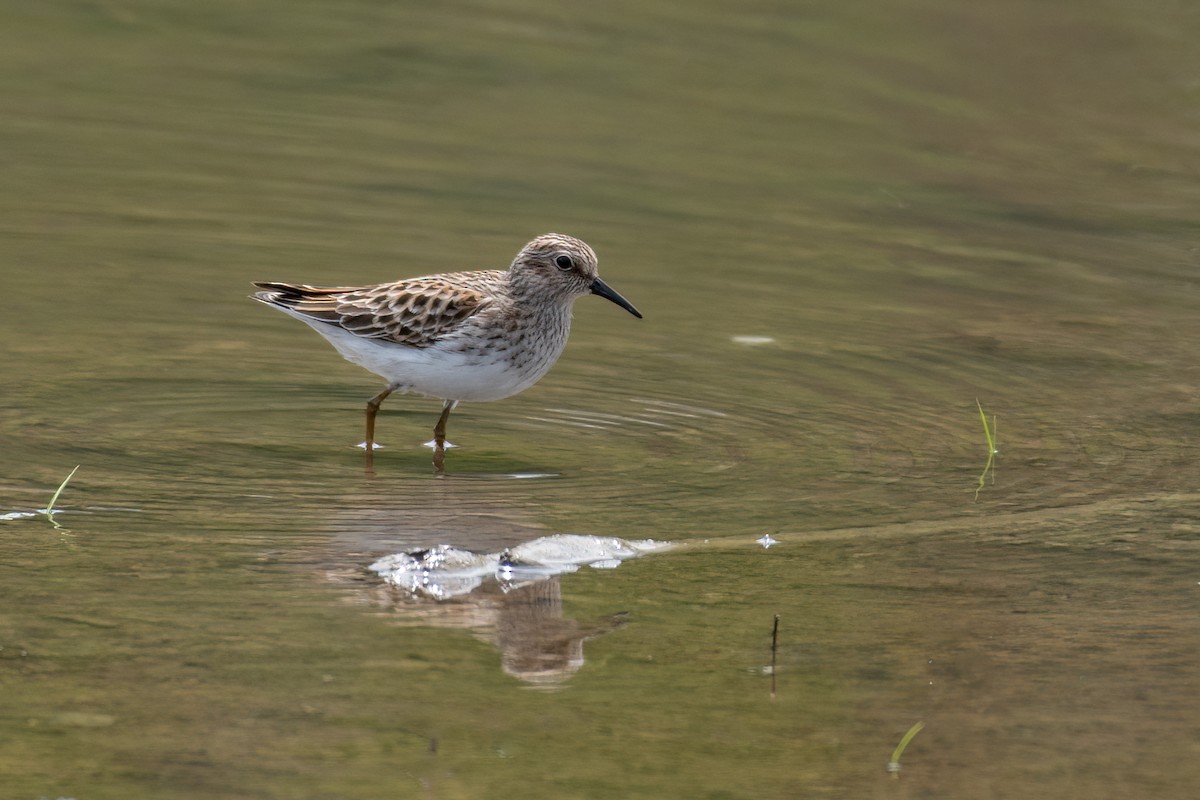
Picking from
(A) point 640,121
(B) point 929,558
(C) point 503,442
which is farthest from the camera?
(A) point 640,121

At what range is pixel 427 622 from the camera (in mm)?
6059

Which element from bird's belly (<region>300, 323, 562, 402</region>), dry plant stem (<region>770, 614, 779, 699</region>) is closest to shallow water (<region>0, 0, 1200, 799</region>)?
dry plant stem (<region>770, 614, 779, 699</region>)

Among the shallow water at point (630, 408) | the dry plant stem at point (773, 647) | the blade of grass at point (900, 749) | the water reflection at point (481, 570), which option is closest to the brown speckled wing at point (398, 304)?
the shallow water at point (630, 408)

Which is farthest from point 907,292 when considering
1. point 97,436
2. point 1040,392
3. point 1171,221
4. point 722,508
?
point 97,436

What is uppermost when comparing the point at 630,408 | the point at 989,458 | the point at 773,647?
the point at 773,647

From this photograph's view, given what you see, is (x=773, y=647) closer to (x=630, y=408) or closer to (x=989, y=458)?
(x=989, y=458)

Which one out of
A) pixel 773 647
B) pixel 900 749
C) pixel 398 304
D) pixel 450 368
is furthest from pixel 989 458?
pixel 900 749

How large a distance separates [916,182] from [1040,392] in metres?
5.17

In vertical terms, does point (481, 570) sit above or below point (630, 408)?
above

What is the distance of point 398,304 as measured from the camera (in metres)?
9.15

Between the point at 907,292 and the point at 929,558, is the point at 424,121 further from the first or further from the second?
the point at 929,558

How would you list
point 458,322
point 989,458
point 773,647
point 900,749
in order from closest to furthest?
point 900,749 < point 773,647 < point 989,458 < point 458,322

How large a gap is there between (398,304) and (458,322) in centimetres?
36

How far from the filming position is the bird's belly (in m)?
8.87
